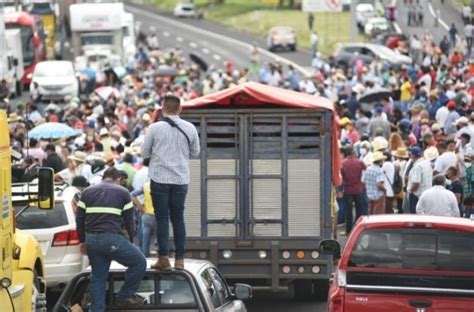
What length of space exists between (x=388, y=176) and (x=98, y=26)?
4450cm

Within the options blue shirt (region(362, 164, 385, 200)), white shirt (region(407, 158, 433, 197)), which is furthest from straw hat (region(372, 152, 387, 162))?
white shirt (region(407, 158, 433, 197))

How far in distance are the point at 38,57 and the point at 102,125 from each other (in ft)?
113

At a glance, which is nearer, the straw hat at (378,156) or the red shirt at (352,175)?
the straw hat at (378,156)

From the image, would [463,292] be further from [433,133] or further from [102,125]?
[102,125]

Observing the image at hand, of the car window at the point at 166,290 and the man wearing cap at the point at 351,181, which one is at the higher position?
the car window at the point at 166,290

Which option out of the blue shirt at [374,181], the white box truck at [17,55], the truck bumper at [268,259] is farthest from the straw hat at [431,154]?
the white box truck at [17,55]

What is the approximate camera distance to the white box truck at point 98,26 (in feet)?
225

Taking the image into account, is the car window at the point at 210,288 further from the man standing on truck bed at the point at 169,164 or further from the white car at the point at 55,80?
the white car at the point at 55,80

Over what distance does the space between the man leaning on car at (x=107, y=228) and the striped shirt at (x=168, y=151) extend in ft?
2.84

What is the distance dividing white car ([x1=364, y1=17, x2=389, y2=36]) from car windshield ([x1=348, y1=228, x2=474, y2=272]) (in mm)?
63733

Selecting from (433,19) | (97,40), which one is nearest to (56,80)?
(97,40)

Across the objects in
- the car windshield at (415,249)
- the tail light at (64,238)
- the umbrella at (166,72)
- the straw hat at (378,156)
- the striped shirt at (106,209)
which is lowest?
the umbrella at (166,72)

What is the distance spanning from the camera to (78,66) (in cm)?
6494

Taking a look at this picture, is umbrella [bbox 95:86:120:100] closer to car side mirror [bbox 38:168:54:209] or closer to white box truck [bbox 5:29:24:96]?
white box truck [bbox 5:29:24:96]
